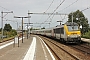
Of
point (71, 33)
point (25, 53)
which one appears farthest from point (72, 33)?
point (25, 53)

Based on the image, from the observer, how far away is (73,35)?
32156 millimetres

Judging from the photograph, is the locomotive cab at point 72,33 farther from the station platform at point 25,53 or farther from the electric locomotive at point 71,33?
the station platform at point 25,53

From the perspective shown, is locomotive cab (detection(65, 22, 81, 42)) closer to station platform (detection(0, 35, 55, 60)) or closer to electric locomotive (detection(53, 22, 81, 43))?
electric locomotive (detection(53, 22, 81, 43))

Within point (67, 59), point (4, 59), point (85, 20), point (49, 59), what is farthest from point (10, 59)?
point (85, 20)

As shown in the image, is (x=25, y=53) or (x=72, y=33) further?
(x=72, y=33)

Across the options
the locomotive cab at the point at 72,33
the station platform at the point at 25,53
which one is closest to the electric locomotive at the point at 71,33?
the locomotive cab at the point at 72,33

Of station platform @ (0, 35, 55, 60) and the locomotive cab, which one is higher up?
the locomotive cab

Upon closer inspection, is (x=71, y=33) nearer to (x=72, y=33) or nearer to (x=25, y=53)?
(x=72, y=33)

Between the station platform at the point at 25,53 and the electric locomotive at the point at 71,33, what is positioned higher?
the electric locomotive at the point at 71,33

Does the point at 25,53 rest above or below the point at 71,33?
below

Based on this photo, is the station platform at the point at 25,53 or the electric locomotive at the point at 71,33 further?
the electric locomotive at the point at 71,33

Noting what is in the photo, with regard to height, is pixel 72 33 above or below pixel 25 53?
above

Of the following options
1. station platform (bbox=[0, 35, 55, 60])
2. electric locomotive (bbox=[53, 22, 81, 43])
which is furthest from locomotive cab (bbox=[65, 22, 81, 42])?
station platform (bbox=[0, 35, 55, 60])

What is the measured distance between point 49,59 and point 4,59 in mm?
3085
